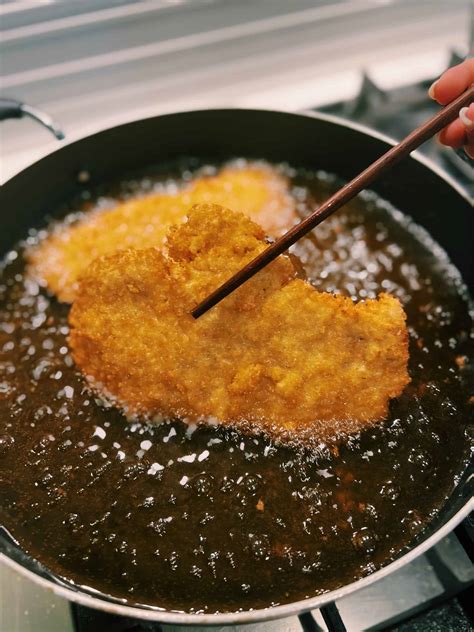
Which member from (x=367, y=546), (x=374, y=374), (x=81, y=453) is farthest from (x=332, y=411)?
(x=81, y=453)

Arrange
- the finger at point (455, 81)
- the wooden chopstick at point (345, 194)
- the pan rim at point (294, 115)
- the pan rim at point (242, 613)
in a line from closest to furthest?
the pan rim at point (242, 613) < the wooden chopstick at point (345, 194) < the finger at point (455, 81) < the pan rim at point (294, 115)

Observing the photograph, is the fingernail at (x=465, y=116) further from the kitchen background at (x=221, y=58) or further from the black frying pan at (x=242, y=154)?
the kitchen background at (x=221, y=58)

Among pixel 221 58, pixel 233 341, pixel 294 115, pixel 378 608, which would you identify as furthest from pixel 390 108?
pixel 378 608

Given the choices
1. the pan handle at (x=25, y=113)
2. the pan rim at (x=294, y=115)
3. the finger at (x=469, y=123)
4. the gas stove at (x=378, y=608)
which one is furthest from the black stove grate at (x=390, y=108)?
the gas stove at (x=378, y=608)

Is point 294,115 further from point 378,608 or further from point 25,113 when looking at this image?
point 378,608

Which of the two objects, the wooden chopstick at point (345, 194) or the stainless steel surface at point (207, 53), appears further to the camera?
the stainless steel surface at point (207, 53)

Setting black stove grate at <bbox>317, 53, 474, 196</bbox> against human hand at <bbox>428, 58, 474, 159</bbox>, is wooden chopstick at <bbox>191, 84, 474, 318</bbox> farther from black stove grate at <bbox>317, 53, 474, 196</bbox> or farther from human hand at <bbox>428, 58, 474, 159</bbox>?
black stove grate at <bbox>317, 53, 474, 196</bbox>

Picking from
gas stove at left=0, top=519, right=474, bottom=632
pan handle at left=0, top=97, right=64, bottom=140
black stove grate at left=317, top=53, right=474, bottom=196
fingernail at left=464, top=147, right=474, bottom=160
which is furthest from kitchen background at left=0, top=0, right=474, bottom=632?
gas stove at left=0, top=519, right=474, bottom=632

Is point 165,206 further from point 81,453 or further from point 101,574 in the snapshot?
point 101,574

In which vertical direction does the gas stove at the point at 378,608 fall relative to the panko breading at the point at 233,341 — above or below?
below
